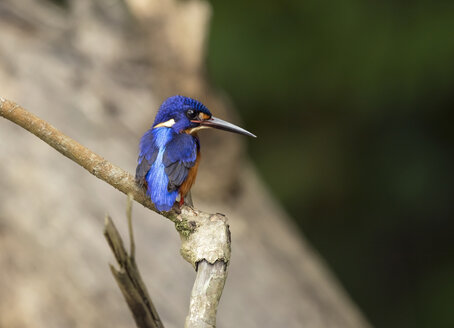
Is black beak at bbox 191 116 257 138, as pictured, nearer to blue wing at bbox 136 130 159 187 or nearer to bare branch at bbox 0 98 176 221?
blue wing at bbox 136 130 159 187

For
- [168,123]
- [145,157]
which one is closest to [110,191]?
[168,123]

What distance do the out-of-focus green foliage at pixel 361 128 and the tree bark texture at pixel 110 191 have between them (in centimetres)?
87

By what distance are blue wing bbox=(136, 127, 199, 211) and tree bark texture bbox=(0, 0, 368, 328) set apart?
133 centimetres

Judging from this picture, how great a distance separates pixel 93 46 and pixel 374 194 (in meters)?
2.55

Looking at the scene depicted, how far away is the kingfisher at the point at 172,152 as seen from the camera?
56.7 inches

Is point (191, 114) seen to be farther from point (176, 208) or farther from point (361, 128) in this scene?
point (361, 128)

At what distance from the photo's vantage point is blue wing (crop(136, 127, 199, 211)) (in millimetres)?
1426

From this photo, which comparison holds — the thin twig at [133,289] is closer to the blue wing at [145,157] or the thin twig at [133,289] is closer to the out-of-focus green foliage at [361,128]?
the blue wing at [145,157]

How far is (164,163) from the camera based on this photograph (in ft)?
4.93

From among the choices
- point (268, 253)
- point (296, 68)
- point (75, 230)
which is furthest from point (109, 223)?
point (296, 68)

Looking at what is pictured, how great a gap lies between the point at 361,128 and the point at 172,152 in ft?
13.0

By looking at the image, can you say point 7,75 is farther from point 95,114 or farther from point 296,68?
point 296,68

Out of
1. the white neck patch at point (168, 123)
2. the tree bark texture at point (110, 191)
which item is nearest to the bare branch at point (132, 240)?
the white neck patch at point (168, 123)

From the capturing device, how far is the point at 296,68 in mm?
4879
